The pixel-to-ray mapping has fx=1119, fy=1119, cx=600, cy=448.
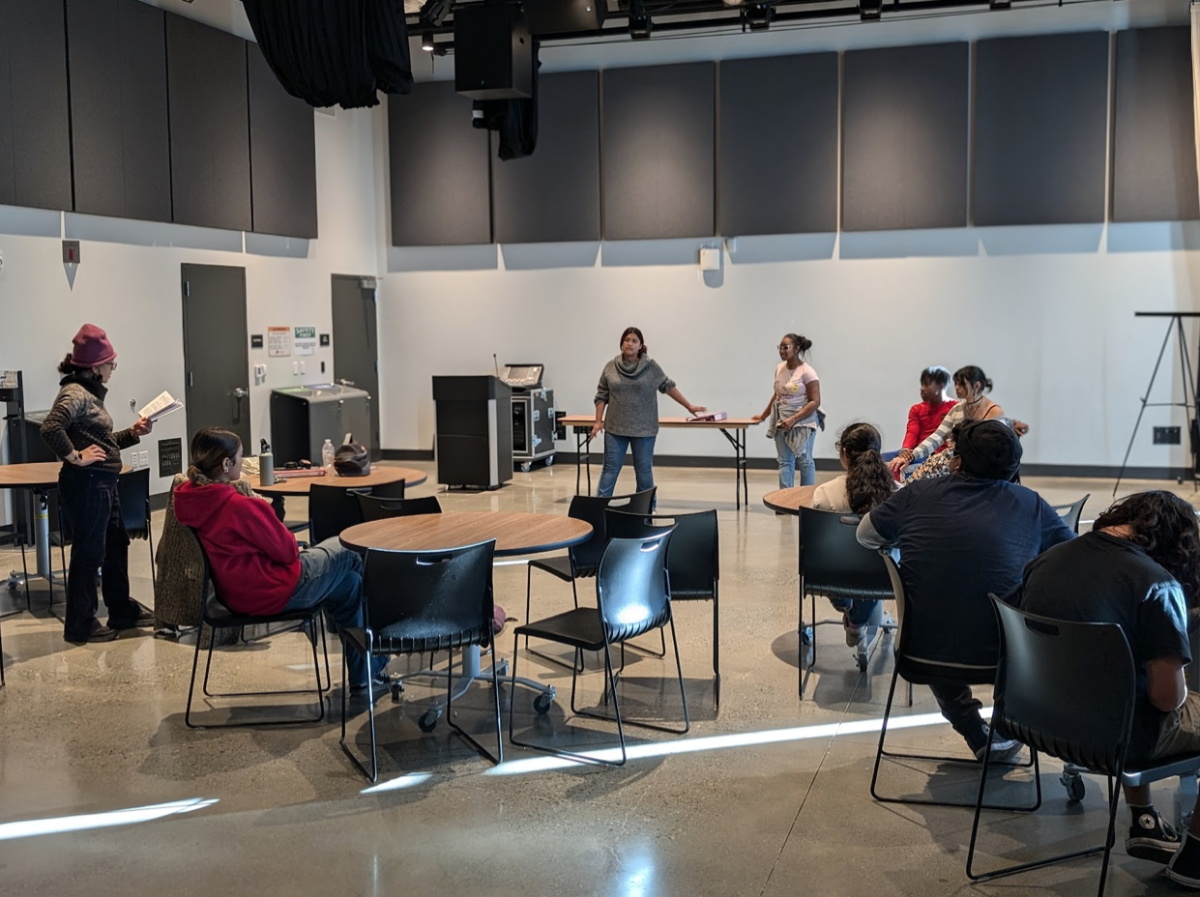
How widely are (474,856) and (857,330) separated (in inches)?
354

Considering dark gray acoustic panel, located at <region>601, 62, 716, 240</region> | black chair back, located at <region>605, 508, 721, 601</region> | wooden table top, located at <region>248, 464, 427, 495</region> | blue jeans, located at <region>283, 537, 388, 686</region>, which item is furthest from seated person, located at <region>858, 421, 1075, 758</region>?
dark gray acoustic panel, located at <region>601, 62, 716, 240</region>

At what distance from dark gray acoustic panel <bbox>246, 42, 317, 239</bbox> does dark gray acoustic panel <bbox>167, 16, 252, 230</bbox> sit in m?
0.15

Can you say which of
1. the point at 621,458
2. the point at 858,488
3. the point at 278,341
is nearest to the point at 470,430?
the point at 278,341

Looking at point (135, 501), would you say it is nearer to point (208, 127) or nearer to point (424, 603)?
point (424, 603)

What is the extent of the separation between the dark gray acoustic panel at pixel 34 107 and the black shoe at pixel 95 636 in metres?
3.91

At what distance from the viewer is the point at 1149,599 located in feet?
9.33

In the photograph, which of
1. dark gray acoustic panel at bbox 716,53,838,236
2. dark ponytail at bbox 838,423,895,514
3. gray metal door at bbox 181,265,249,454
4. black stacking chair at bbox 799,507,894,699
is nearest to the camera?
black stacking chair at bbox 799,507,894,699

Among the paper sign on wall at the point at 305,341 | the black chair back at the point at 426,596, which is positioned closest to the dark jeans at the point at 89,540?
the black chair back at the point at 426,596

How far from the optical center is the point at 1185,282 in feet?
34.7

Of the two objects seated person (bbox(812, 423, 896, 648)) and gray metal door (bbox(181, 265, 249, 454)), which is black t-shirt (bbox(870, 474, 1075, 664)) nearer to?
seated person (bbox(812, 423, 896, 648))

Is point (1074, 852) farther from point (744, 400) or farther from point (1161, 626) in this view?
point (744, 400)

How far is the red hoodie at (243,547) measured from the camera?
4207 mm

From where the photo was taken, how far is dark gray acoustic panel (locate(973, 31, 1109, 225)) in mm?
10586

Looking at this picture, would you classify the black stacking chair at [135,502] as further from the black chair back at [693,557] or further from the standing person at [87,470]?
the black chair back at [693,557]
